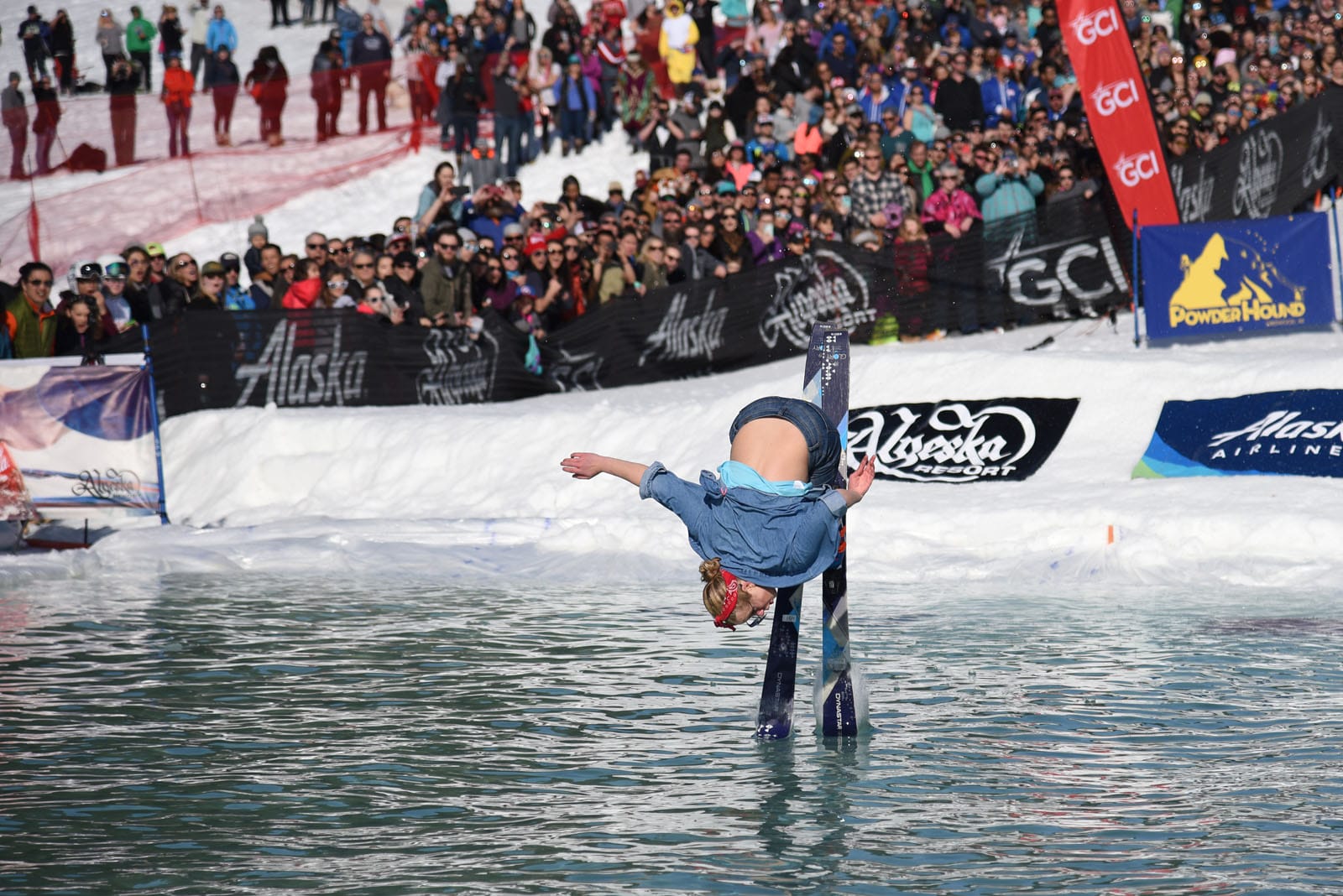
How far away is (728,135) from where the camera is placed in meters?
21.7

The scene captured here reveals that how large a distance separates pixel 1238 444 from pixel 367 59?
13617 millimetres

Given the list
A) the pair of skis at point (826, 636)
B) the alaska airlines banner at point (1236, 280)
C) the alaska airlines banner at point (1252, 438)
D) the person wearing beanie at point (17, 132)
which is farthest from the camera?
the person wearing beanie at point (17, 132)

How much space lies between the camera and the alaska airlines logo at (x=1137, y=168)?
1623 centimetres

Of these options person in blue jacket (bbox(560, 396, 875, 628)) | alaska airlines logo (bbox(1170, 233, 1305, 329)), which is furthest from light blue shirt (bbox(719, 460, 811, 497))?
alaska airlines logo (bbox(1170, 233, 1305, 329))

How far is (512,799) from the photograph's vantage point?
6.64 meters

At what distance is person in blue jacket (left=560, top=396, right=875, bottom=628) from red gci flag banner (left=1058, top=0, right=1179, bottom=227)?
10342mm

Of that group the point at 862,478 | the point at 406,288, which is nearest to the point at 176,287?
the point at 406,288

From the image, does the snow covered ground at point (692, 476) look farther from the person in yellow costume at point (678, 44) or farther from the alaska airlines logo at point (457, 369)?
the person in yellow costume at point (678, 44)

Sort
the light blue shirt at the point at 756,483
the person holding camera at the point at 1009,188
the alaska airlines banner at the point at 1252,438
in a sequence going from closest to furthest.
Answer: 1. the light blue shirt at the point at 756,483
2. the alaska airlines banner at the point at 1252,438
3. the person holding camera at the point at 1009,188

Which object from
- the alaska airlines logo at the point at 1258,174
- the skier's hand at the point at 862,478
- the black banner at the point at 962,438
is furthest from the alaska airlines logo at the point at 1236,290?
the skier's hand at the point at 862,478

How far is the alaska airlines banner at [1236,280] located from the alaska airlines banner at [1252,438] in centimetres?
204

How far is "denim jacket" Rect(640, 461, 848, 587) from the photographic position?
22.1ft

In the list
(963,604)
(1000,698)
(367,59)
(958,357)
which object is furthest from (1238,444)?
(367,59)

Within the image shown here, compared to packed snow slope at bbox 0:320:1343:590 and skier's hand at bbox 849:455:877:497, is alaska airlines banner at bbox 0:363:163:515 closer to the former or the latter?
packed snow slope at bbox 0:320:1343:590
